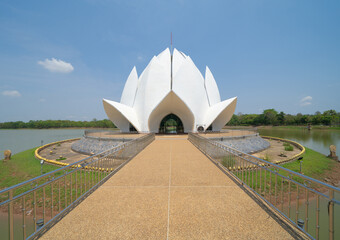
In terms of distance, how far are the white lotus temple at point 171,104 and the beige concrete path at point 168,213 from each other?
1485 centimetres

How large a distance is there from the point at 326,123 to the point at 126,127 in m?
60.1

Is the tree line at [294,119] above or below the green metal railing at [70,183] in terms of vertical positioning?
above

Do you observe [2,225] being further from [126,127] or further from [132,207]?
[126,127]

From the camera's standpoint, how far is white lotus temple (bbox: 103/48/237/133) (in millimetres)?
19172

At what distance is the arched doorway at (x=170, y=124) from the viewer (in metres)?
22.5

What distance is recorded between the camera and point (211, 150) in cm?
659

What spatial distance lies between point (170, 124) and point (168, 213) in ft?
67.3

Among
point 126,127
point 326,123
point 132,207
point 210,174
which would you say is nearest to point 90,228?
point 132,207

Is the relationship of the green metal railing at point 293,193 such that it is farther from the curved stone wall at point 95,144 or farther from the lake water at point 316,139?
the lake water at point 316,139

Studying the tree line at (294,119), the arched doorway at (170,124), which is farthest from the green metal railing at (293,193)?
the tree line at (294,119)

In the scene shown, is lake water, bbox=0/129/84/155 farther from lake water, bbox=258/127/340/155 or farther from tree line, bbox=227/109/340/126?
tree line, bbox=227/109/340/126

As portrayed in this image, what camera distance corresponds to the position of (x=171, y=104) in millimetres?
19531

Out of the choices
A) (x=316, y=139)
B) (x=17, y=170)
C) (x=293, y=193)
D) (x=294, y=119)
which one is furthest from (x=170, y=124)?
(x=294, y=119)

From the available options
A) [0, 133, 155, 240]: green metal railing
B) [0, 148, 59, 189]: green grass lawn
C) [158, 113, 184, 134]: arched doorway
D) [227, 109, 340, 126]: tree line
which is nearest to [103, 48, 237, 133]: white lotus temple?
[158, 113, 184, 134]: arched doorway
